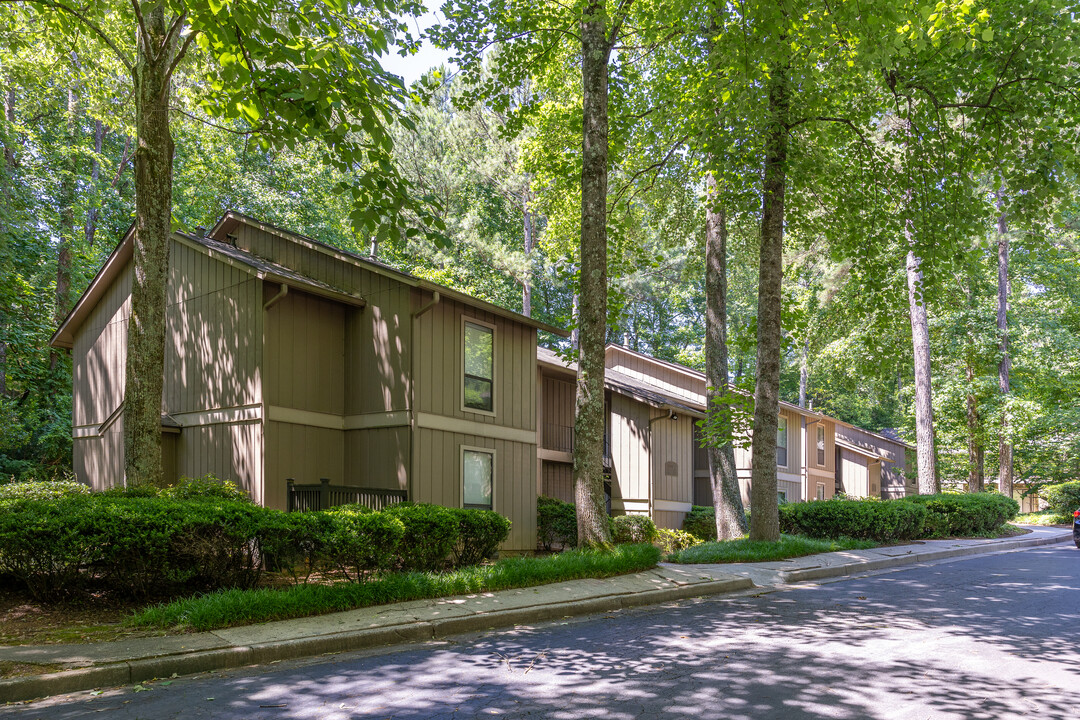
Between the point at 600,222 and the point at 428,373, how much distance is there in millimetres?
4617

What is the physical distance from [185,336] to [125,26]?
6.25 m

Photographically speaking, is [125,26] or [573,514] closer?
[125,26]

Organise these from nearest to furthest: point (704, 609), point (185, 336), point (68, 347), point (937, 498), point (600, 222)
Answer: point (704, 609)
point (600, 222)
point (185, 336)
point (68, 347)
point (937, 498)

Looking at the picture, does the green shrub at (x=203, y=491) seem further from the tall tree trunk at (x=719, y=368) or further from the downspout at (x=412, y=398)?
the tall tree trunk at (x=719, y=368)

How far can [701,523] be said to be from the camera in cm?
2345

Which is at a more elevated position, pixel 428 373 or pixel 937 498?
pixel 428 373

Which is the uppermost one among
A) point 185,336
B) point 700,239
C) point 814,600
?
point 700,239

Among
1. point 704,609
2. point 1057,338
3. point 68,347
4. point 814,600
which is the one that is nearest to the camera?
point 704,609

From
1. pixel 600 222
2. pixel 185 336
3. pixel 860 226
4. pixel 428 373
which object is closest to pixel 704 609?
pixel 600 222

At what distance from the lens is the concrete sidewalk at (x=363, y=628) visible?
606cm

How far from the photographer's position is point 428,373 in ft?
→ 48.1

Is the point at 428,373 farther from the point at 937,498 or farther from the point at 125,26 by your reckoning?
the point at 937,498

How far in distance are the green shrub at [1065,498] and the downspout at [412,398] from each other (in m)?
31.7

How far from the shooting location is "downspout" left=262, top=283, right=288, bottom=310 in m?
13.8
